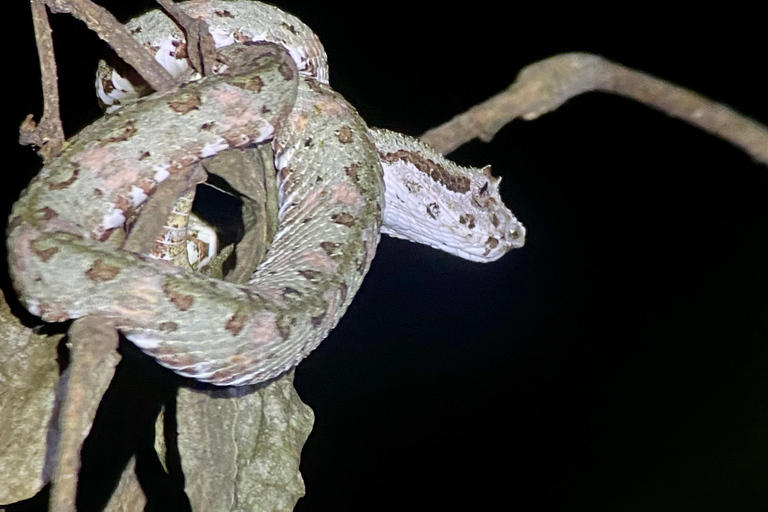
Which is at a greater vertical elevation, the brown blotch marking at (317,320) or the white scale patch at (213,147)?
the white scale patch at (213,147)

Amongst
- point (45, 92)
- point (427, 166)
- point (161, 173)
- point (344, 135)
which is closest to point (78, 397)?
point (45, 92)

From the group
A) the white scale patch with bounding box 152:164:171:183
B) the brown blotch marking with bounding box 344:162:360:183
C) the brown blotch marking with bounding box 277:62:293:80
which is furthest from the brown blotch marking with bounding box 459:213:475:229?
the white scale patch with bounding box 152:164:171:183

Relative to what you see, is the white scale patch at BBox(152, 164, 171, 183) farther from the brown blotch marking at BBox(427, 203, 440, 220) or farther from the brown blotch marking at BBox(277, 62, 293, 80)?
the brown blotch marking at BBox(427, 203, 440, 220)

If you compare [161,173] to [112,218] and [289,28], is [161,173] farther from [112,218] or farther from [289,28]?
[289,28]

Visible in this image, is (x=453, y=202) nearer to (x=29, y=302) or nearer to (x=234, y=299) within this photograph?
(x=234, y=299)

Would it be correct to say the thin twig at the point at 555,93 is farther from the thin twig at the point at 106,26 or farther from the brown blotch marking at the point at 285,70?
the thin twig at the point at 106,26

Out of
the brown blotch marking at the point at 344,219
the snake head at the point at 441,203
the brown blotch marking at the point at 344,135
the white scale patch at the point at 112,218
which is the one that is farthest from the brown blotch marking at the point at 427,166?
the white scale patch at the point at 112,218

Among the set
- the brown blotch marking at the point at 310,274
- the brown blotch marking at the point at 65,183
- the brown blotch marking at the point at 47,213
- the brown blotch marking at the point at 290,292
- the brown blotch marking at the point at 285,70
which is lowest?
the brown blotch marking at the point at 290,292

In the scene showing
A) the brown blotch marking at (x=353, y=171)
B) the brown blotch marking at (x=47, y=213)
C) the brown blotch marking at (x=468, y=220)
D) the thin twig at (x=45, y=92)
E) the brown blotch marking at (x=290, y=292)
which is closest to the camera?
the thin twig at (x=45, y=92)
